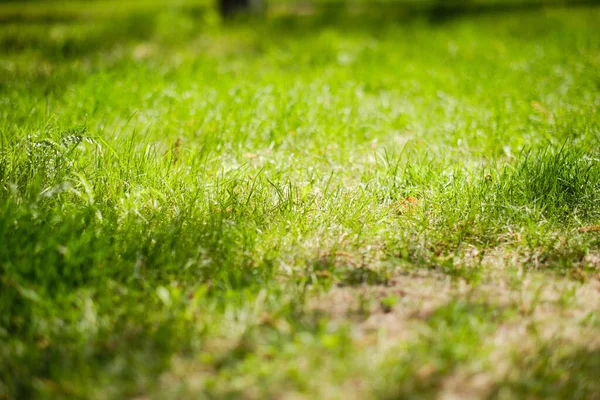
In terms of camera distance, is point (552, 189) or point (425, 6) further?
point (425, 6)

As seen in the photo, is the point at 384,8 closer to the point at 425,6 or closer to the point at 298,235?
the point at 425,6

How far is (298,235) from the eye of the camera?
99.5 inches

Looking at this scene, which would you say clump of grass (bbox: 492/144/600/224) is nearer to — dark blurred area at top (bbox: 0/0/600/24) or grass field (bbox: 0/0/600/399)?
grass field (bbox: 0/0/600/399)

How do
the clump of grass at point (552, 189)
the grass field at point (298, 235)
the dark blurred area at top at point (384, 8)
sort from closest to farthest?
the grass field at point (298, 235) < the clump of grass at point (552, 189) < the dark blurred area at top at point (384, 8)

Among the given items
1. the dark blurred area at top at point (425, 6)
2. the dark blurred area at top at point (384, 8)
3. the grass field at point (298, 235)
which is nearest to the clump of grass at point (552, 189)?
the grass field at point (298, 235)

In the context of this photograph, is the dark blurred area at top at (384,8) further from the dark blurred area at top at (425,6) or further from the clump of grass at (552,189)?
the clump of grass at (552,189)

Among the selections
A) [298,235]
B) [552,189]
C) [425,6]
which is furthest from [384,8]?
[298,235]

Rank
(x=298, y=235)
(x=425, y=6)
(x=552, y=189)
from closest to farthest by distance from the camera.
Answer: (x=298, y=235) → (x=552, y=189) → (x=425, y=6)

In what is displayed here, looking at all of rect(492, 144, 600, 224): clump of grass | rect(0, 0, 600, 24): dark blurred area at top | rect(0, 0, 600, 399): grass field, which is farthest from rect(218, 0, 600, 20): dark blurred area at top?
rect(492, 144, 600, 224): clump of grass

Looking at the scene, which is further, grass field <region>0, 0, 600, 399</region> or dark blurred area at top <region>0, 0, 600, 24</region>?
dark blurred area at top <region>0, 0, 600, 24</region>

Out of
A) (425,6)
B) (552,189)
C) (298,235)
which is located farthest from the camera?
(425,6)

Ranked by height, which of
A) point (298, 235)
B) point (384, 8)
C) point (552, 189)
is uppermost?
point (384, 8)

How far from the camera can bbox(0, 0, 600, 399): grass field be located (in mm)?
1761

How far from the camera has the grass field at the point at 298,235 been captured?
1.76 meters
